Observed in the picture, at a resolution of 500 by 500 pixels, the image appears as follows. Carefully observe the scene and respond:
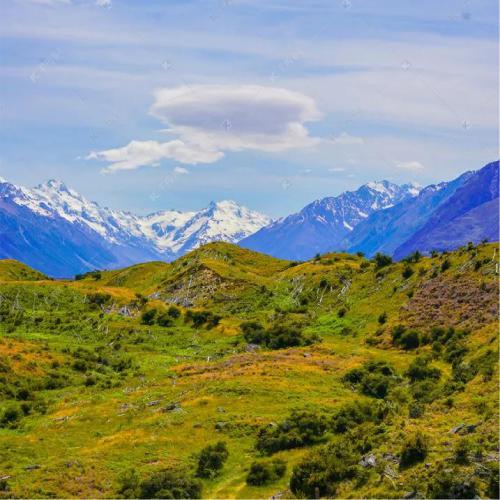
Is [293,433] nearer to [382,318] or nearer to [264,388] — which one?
[264,388]

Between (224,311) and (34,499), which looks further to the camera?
(224,311)

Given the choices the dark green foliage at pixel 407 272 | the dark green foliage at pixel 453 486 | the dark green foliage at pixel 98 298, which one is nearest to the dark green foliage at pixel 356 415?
the dark green foliage at pixel 453 486

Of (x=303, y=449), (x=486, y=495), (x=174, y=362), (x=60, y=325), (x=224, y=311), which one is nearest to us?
(x=486, y=495)

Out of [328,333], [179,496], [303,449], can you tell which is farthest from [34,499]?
[328,333]

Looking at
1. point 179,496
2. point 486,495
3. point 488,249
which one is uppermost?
point 488,249

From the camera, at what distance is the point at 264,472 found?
46.6 m

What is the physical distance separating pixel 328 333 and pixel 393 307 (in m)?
12.3

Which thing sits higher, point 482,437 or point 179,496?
point 482,437

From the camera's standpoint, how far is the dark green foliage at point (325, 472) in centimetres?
3950

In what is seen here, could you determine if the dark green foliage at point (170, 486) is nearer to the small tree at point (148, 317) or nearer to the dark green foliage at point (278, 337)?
the dark green foliage at point (278, 337)

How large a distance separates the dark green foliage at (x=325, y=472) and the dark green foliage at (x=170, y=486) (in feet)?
23.9

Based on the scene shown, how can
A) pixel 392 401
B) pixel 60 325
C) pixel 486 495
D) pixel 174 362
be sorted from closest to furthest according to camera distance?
1. pixel 486 495
2. pixel 392 401
3. pixel 174 362
4. pixel 60 325

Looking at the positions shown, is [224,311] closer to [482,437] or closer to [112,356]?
[112,356]

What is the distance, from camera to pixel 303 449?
Result: 2060 inches
